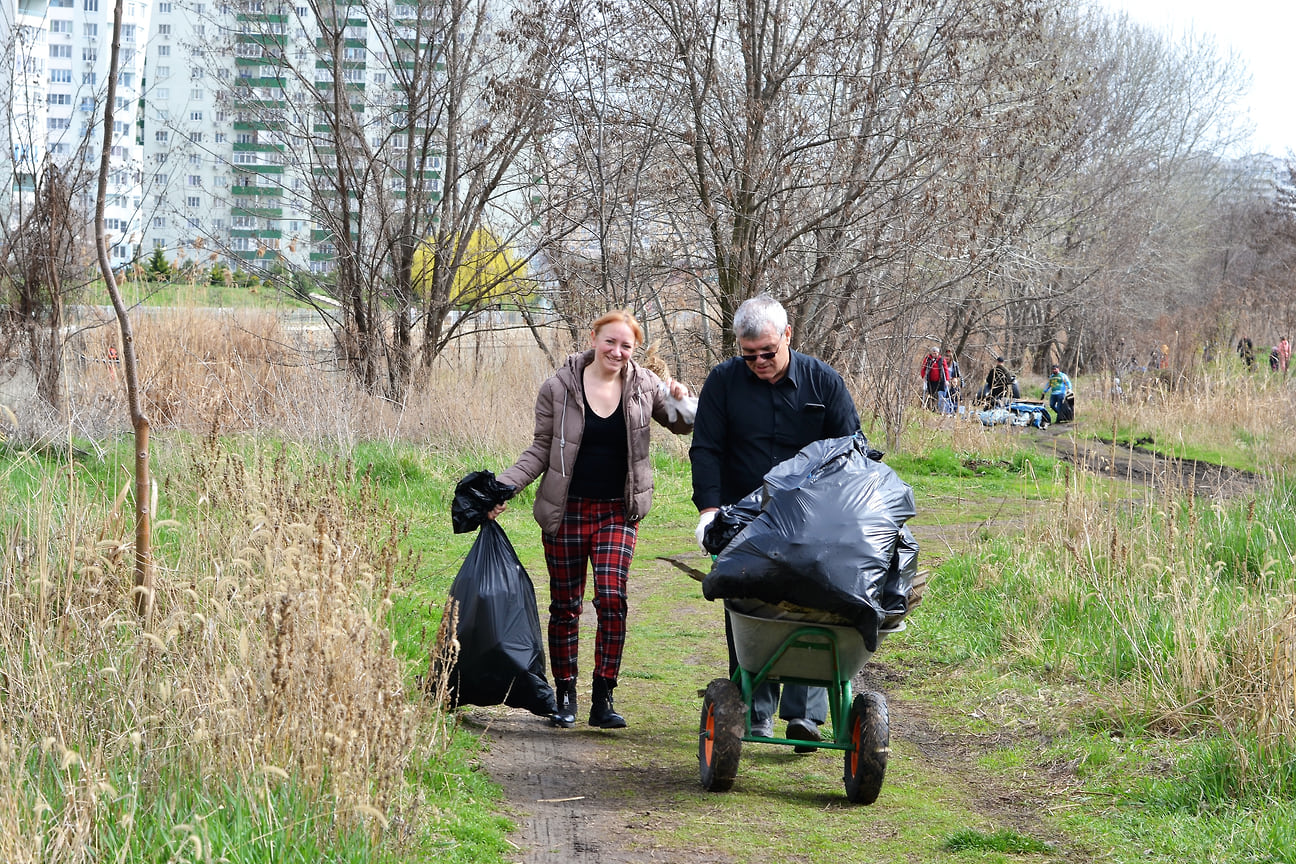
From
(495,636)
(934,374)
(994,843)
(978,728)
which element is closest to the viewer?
(994,843)

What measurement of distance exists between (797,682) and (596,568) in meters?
1.15

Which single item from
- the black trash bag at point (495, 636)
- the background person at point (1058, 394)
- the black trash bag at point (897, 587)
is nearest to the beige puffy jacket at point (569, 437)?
the black trash bag at point (495, 636)

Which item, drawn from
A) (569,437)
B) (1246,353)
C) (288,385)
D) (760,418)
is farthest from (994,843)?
(1246,353)

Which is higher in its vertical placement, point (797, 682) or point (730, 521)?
point (730, 521)

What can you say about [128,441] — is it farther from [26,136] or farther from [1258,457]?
[1258,457]

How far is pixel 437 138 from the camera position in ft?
51.2

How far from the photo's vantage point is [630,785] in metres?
4.68

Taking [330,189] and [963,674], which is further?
[330,189]

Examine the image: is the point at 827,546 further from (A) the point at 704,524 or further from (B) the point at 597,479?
(B) the point at 597,479

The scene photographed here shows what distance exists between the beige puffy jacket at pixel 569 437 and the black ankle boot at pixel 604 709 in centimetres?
71

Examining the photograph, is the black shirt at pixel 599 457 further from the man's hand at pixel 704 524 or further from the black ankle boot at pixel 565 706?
the black ankle boot at pixel 565 706

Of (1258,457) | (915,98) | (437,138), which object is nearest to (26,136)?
(437,138)

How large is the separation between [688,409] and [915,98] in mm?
8987

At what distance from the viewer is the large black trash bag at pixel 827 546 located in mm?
4020
